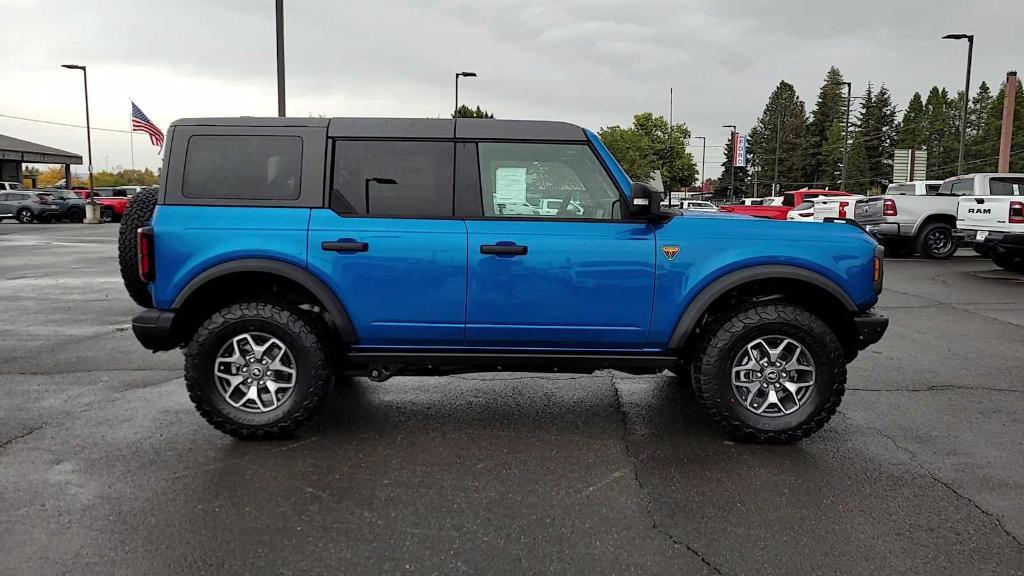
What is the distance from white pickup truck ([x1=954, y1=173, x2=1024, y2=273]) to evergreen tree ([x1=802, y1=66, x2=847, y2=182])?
300 ft

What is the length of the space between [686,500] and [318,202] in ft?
8.57

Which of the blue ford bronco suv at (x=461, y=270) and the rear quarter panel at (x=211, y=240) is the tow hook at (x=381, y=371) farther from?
the rear quarter panel at (x=211, y=240)

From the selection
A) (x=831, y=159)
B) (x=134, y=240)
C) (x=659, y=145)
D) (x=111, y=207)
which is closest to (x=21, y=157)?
(x=111, y=207)

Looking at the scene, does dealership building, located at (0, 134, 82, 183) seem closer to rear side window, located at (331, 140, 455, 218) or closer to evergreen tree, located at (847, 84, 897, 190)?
rear side window, located at (331, 140, 455, 218)

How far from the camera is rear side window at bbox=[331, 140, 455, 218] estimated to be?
171 inches

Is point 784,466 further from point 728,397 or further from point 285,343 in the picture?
point 285,343

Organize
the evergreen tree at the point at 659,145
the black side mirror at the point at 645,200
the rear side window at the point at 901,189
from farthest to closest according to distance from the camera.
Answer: the evergreen tree at the point at 659,145, the rear side window at the point at 901,189, the black side mirror at the point at 645,200

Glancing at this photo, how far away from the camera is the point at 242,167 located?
4367 millimetres

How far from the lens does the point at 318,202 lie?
170 inches

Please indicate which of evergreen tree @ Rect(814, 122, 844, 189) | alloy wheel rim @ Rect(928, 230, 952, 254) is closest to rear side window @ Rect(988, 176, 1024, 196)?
alloy wheel rim @ Rect(928, 230, 952, 254)

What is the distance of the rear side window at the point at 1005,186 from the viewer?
47.5 ft

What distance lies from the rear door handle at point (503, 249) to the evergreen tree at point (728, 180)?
114578mm

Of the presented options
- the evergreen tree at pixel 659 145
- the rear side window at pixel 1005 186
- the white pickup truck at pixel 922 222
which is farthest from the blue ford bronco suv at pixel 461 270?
the evergreen tree at pixel 659 145

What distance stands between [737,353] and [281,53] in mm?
11405
